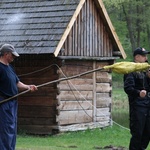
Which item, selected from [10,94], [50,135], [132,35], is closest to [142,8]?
[132,35]

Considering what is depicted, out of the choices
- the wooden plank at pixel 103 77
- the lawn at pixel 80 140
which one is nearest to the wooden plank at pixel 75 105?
the lawn at pixel 80 140

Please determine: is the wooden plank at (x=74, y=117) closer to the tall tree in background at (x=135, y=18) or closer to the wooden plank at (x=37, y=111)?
the wooden plank at (x=37, y=111)

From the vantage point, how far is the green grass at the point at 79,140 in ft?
43.9

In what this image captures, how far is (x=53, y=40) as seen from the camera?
15.7 m

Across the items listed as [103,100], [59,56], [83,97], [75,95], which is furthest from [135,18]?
[59,56]

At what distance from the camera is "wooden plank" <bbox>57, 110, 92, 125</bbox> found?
16609mm

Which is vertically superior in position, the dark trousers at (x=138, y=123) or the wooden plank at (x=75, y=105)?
the dark trousers at (x=138, y=123)

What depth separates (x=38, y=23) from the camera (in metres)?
16.8

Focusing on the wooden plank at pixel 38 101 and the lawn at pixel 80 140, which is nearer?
the lawn at pixel 80 140

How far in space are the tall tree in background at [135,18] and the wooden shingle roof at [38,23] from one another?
22.7 meters

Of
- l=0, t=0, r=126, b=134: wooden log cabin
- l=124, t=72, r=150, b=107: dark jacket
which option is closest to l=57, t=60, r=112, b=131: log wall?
l=0, t=0, r=126, b=134: wooden log cabin

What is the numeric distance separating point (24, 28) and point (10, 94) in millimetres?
8187

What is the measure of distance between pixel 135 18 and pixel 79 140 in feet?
90.3

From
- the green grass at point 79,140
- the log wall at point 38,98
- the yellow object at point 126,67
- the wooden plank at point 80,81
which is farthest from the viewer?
the wooden plank at point 80,81
